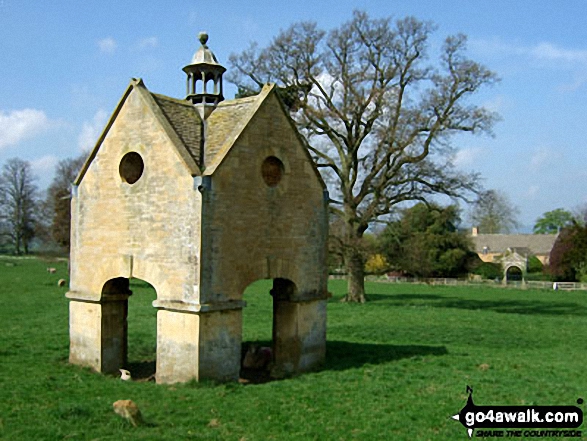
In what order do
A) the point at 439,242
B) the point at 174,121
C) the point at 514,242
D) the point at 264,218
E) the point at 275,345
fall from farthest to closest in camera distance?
the point at 514,242 < the point at 439,242 < the point at 275,345 < the point at 264,218 < the point at 174,121

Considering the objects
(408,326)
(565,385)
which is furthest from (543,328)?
(565,385)

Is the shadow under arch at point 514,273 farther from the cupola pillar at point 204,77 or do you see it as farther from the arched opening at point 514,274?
the cupola pillar at point 204,77

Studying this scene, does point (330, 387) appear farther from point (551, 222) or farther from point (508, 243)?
point (551, 222)

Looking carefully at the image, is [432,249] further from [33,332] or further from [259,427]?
[259,427]

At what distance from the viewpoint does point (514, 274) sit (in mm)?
63438

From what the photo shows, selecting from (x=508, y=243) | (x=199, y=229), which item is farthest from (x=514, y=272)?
(x=199, y=229)

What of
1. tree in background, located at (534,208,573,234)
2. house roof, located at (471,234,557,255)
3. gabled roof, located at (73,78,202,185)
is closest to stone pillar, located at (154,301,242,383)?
gabled roof, located at (73,78,202,185)

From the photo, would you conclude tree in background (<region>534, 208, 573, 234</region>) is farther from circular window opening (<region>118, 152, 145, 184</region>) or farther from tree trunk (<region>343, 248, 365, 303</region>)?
circular window opening (<region>118, 152, 145, 184</region>)

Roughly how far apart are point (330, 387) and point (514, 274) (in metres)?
56.2

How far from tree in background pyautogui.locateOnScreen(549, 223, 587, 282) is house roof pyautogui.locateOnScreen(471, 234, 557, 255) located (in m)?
21.4

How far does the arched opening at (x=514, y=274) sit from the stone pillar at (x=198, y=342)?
181 feet

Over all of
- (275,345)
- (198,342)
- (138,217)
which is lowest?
(275,345)

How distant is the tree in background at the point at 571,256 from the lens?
50906 mm

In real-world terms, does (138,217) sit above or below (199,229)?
above
